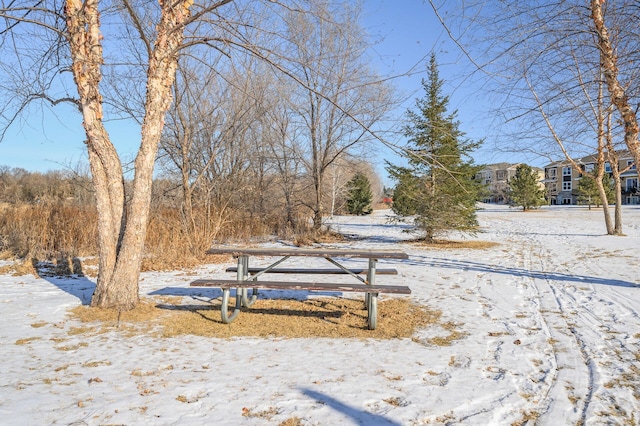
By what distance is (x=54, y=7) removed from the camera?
5426mm

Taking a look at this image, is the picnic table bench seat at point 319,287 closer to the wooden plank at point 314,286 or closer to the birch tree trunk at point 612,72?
the wooden plank at point 314,286

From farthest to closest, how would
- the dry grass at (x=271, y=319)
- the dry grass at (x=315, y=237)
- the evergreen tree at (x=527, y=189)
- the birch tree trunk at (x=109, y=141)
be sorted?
the evergreen tree at (x=527, y=189)
the dry grass at (x=315, y=237)
the birch tree trunk at (x=109, y=141)
the dry grass at (x=271, y=319)

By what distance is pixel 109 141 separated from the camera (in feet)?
17.3

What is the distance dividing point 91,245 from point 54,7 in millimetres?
7162

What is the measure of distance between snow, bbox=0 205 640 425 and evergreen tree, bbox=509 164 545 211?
46216 mm

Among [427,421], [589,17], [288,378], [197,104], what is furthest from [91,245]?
[589,17]

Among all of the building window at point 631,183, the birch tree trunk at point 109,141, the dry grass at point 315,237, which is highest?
the building window at point 631,183

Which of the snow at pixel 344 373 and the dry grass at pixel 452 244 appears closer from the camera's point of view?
the snow at pixel 344 373

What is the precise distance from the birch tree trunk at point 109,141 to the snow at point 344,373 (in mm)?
750

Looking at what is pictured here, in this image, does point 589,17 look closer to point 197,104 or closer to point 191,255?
point 191,255

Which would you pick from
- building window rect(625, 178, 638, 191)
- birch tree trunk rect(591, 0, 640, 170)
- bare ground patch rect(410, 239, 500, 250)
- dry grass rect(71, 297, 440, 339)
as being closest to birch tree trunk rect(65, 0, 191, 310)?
dry grass rect(71, 297, 440, 339)

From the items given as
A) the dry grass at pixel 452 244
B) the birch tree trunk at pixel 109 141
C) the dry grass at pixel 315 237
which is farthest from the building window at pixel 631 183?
the birch tree trunk at pixel 109 141

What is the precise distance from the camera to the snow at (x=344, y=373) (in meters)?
2.75

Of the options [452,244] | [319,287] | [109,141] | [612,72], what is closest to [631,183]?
[452,244]
